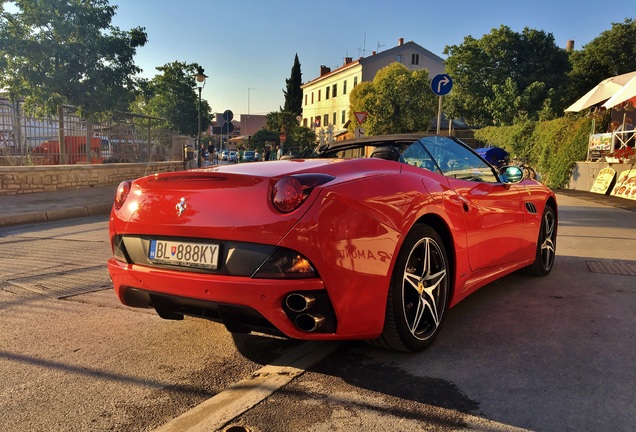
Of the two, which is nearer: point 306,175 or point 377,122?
point 306,175

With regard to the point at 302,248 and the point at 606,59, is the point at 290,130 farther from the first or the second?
the point at 302,248

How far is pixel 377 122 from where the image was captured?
140ft

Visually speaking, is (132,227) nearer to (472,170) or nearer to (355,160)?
(355,160)

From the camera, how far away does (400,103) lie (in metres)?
42.2

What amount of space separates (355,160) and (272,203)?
2.41ft

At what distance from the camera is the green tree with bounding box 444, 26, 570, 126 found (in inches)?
1906

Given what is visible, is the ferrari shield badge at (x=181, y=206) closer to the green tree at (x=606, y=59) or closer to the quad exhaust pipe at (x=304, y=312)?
the quad exhaust pipe at (x=304, y=312)

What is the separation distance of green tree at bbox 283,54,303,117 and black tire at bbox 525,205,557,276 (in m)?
75.8

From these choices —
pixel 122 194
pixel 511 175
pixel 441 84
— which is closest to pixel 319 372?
pixel 122 194

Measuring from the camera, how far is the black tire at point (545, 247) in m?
4.98

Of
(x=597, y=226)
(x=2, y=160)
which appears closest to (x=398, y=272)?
(x=597, y=226)

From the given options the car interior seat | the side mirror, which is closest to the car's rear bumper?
the car interior seat

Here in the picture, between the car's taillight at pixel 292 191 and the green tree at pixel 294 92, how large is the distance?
78217 mm

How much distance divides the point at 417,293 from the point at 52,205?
34.6 ft
